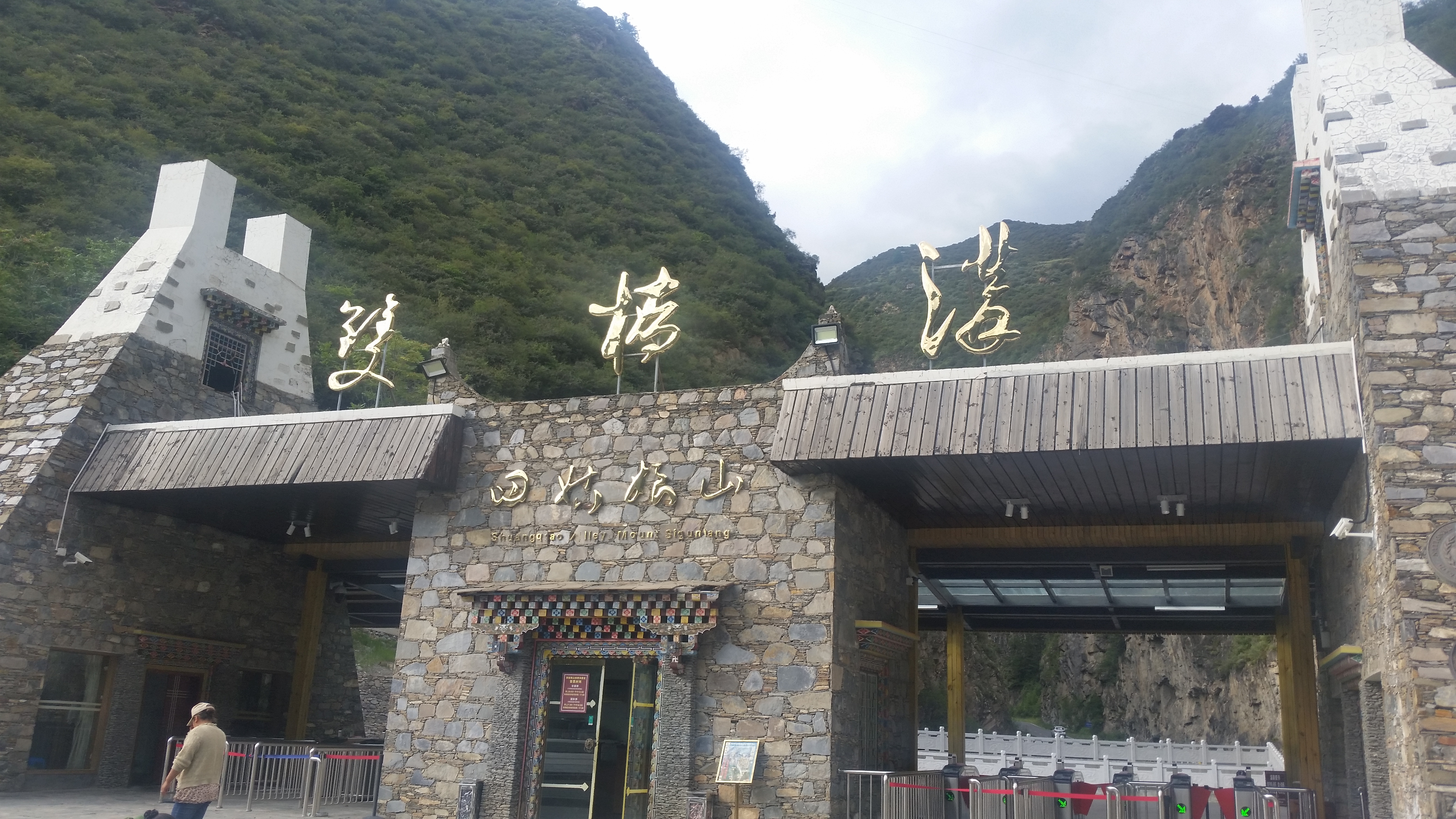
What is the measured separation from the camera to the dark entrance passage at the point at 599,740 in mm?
10539

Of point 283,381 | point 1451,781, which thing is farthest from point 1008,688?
point 1451,781

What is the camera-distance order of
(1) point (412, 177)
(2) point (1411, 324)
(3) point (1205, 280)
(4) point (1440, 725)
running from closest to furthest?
(4) point (1440, 725)
(2) point (1411, 324)
(3) point (1205, 280)
(1) point (412, 177)

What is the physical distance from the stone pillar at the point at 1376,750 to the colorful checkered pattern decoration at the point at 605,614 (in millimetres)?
5709

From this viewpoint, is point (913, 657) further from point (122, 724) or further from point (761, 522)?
point (122, 724)

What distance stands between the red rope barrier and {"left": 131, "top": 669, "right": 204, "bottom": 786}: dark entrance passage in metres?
9.57

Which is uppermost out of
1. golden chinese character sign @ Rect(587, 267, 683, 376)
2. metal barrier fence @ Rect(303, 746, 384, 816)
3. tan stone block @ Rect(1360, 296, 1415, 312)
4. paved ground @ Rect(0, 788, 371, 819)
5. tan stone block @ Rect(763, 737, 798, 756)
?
golden chinese character sign @ Rect(587, 267, 683, 376)

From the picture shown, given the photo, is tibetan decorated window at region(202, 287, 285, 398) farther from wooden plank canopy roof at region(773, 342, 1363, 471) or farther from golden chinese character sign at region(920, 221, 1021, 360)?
golden chinese character sign at region(920, 221, 1021, 360)

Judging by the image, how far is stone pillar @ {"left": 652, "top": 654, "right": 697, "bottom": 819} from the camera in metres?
9.98

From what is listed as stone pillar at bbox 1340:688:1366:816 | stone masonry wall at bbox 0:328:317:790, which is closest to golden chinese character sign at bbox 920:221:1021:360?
stone pillar at bbox 1340:688:1366:816

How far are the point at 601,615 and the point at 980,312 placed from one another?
4.86m

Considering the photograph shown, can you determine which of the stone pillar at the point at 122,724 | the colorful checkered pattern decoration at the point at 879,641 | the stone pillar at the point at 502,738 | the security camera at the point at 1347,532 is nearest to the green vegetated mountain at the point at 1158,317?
the colorful checkered pattern decoration at the point at 879,641

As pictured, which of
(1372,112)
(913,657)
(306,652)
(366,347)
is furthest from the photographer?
(306,652)

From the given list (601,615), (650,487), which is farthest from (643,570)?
(650,487)

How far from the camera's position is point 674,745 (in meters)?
10.1
